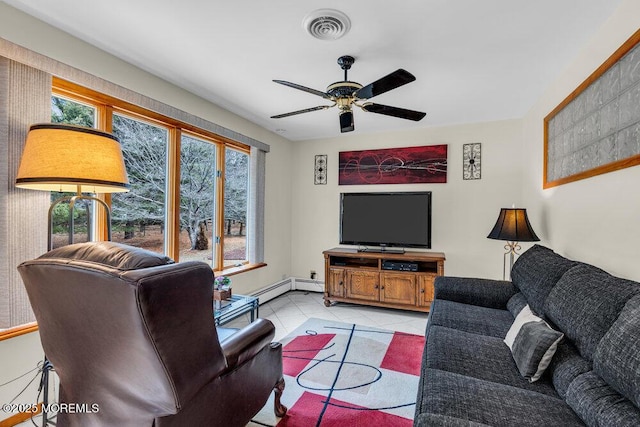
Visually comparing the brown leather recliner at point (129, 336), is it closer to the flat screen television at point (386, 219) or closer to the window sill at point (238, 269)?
the window sill at point (238, 269)

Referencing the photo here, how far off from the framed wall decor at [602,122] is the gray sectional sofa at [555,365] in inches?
25.7

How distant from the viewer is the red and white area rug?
1.89 meters

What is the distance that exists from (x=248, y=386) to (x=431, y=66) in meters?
2.58

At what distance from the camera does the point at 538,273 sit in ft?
6.70

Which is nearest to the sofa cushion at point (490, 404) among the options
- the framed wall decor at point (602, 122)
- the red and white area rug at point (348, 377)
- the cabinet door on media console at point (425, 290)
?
the red and white area rug at point (348, 377)

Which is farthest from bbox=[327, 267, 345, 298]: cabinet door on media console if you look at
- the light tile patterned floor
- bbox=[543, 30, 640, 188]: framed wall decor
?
bbox=[543, 30, 640, 188]: framed wall decor

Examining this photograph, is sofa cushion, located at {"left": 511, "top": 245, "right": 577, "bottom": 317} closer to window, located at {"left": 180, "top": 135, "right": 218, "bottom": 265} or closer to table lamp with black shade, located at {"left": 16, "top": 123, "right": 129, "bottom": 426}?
table lamp with black shade, located at {"left": 16, "top": 123, "right": 129, "bottom": 426}

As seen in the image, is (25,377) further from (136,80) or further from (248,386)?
(136,80)

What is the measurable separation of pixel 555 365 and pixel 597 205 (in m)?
1.08

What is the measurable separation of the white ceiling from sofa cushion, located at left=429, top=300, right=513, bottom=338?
1909 mm

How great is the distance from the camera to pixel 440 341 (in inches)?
71.6

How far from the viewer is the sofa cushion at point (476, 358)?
1.46m

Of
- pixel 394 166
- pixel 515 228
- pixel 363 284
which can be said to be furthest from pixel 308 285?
pixel 515 228

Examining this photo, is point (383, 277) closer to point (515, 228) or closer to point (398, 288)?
point (398, 288)
